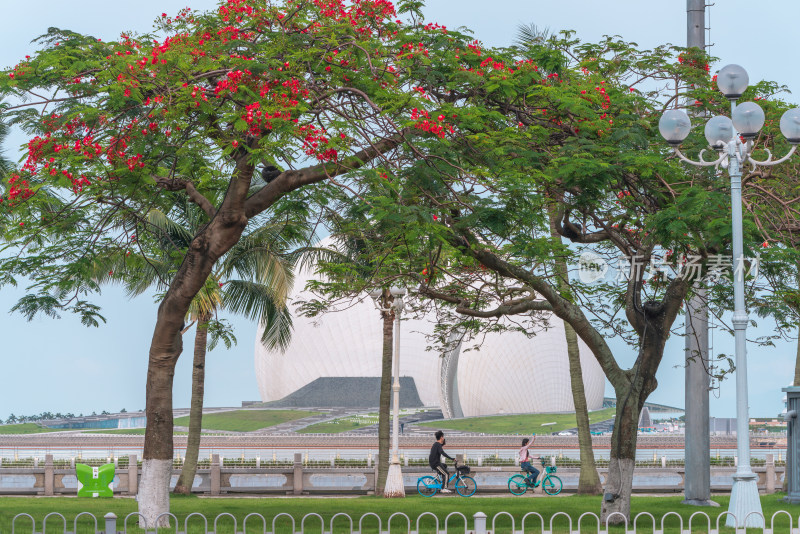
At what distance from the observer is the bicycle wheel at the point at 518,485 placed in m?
23.1

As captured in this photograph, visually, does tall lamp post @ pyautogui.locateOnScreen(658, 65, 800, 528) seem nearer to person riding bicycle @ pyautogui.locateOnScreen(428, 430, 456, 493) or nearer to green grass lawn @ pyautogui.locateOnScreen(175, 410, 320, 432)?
person riding bicycle @ pyautogui.locateOnScreen(428, 430, 456, 493)

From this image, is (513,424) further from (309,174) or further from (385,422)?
(309,174)

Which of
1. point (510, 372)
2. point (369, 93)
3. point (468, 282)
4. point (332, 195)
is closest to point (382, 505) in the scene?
point (468, 282)

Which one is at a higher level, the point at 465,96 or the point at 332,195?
the point at 465,96

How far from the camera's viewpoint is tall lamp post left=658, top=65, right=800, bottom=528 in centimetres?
1153

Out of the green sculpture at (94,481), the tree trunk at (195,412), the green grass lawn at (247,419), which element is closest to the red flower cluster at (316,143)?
the tree trunk at (195,412)

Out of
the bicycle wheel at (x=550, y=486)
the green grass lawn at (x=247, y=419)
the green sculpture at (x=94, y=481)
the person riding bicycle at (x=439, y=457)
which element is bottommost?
the green grass lawn at (x=247, y=419)

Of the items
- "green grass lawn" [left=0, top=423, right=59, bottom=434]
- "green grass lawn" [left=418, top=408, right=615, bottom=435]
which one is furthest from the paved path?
"green grass lawn" [left=0, top=423, right=59, bottom=434]

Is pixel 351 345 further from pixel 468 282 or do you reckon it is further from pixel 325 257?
pixel 468 282

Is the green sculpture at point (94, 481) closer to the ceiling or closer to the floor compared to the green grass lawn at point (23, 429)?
closer to the ceiling

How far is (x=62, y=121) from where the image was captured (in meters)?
12.1

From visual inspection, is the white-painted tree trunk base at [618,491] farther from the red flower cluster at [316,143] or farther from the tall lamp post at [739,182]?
the red flower cluster at [316,143]

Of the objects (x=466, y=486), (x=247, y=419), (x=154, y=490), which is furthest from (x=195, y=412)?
(x=247, y=419)

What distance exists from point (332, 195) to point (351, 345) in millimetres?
56501
